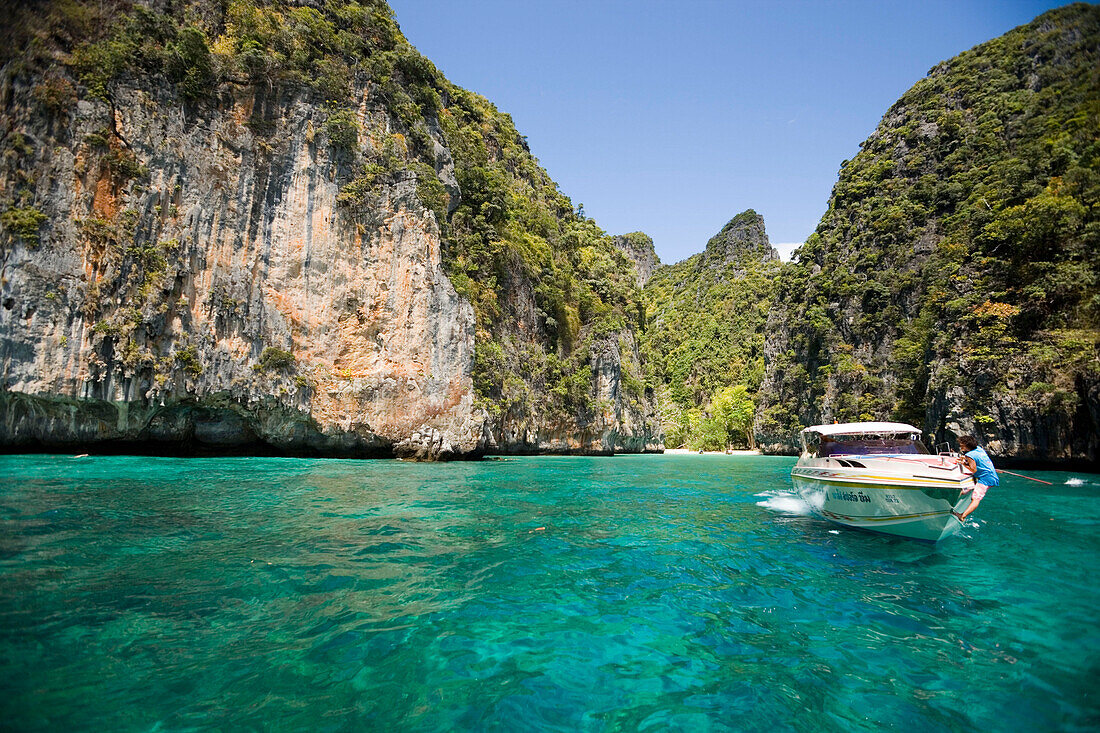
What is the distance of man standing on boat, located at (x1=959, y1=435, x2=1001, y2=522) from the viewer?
9266 mm

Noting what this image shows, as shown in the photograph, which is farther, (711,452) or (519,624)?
(711,452)

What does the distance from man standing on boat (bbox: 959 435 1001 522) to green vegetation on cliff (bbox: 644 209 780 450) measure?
54.4m

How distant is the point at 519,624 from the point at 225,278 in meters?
26.0

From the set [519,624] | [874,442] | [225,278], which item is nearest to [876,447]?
[874,442]

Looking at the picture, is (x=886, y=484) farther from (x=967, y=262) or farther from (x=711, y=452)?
(x=711, y=452)

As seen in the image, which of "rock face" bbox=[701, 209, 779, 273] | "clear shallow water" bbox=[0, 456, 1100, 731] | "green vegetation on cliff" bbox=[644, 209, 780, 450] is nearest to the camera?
"clear shallow water" bbox=[0, 456, 1100, 731]

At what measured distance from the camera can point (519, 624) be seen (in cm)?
539

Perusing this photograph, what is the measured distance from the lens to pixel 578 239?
2098 inches

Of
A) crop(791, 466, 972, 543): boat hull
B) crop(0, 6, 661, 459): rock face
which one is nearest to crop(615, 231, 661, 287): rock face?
crop(0, 6, 661, 459): rock face

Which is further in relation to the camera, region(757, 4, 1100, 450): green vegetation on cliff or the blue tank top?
region(757, 4, 1100, 450): green vegetation on cliff

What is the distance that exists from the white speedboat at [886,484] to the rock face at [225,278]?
776 inches

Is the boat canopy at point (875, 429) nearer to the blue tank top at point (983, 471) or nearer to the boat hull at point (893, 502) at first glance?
the boat hull at point (893, 502)

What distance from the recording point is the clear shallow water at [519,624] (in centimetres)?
377

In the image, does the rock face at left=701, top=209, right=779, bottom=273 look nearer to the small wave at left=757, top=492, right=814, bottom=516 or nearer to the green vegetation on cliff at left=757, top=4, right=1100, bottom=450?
the green vegetation on cliff at left=757, top=4, right=1100, bottom=450
